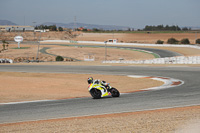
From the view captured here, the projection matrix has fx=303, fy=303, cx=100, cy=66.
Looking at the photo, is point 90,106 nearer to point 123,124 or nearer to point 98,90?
point 98,90

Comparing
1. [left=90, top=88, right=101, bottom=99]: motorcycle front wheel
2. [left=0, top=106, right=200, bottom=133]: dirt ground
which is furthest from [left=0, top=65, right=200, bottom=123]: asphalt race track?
[left=0, top=106, right=200, bottom=133]: dirt ground

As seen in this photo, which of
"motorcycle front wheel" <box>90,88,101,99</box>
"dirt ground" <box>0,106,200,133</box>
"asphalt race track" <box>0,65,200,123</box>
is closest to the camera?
"dirt ground" <box>0,106,200,133</box>

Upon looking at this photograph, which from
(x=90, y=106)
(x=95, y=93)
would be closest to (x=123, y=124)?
(x=90, y=106)

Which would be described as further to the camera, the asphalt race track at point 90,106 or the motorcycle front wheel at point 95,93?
the motorcycle front wheel at point 95,93

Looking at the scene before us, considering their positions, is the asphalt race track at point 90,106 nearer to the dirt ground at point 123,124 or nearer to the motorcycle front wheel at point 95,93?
the motorcycle front wheel at point 95,93

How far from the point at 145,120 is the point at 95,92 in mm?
4797

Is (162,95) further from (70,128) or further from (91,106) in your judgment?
(70,128)

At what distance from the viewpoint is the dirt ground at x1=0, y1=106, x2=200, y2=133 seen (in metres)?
8.74

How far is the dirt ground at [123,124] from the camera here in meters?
8.74

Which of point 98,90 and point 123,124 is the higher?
point 98,90

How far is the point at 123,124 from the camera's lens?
372 inches

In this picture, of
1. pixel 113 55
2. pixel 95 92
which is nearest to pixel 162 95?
pixel 95 92

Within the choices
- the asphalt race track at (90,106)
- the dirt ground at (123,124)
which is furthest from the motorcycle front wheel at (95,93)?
the dirt ground at (123,124)

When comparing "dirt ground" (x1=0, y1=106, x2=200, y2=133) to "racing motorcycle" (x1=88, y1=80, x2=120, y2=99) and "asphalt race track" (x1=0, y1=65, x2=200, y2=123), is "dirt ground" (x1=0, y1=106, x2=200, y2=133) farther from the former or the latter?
"racing motorcycle" (x1=88, y1=80, x2=120, y2=99)
